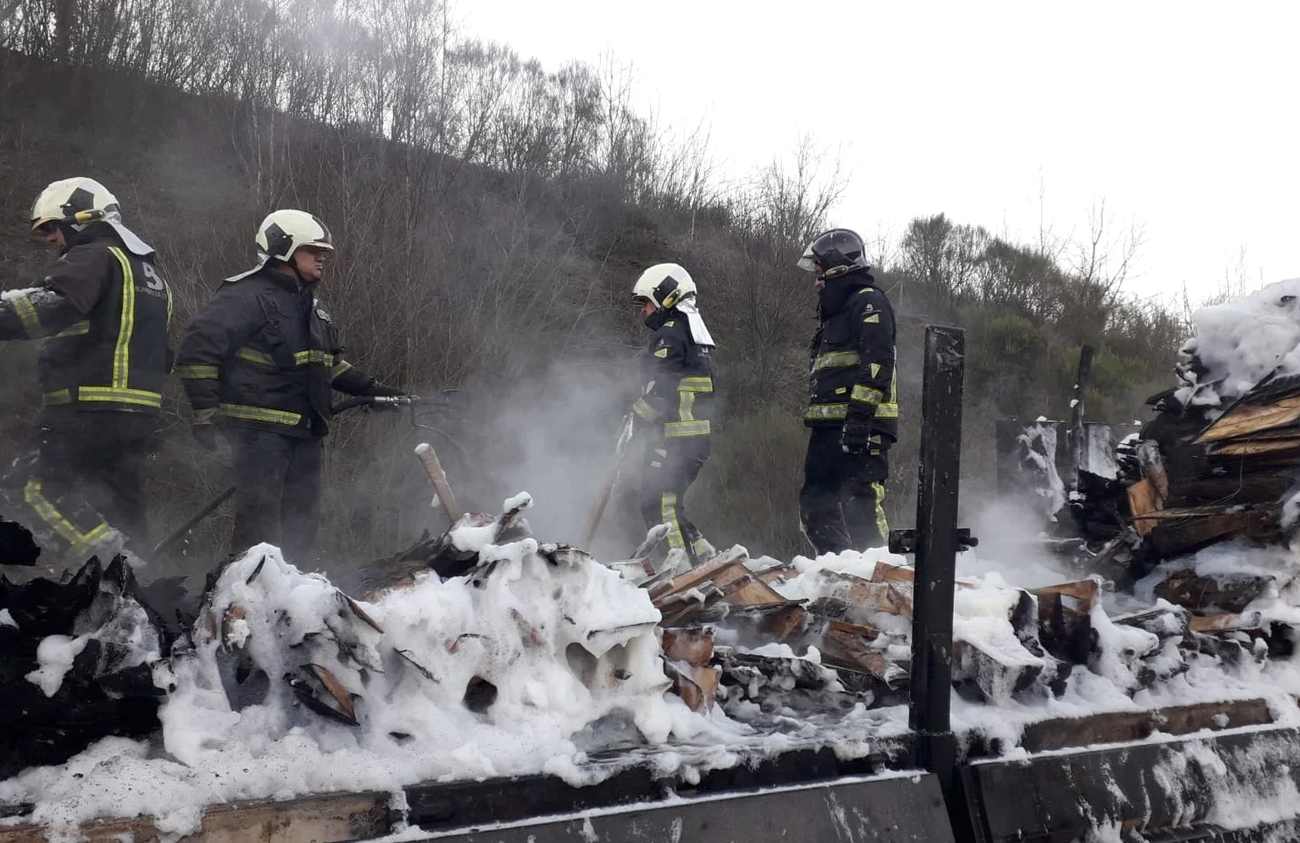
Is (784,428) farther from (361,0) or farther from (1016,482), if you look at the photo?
(361,0)

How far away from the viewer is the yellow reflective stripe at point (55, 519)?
475cm

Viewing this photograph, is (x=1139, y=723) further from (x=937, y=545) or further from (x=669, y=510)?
(x=669, y=510)

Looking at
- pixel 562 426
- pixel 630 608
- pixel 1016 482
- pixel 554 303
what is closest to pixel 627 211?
pixel 554 303

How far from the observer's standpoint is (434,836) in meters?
1.57

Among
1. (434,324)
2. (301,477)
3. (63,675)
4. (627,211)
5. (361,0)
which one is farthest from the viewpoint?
(627,211)

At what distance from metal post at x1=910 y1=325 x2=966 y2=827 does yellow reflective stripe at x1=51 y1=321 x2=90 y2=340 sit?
170 inches

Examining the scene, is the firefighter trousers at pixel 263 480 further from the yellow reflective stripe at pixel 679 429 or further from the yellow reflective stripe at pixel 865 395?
the yellow reflective stripe at pixel 865 395

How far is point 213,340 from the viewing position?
16.0ft

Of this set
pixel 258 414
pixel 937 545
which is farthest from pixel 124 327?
pixel 937 545

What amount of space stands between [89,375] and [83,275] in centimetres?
48

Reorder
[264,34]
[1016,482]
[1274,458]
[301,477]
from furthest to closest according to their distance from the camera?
1. [264,34]
2. [1016,482]
3. [301,477]
4. [1274,458]

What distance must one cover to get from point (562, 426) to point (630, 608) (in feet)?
22.4

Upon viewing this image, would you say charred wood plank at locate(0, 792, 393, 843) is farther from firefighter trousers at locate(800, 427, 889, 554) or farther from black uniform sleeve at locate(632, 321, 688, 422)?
black uniform sleeve at locate(632, 321, 688, 422)

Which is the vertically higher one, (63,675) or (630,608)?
(630,608)
